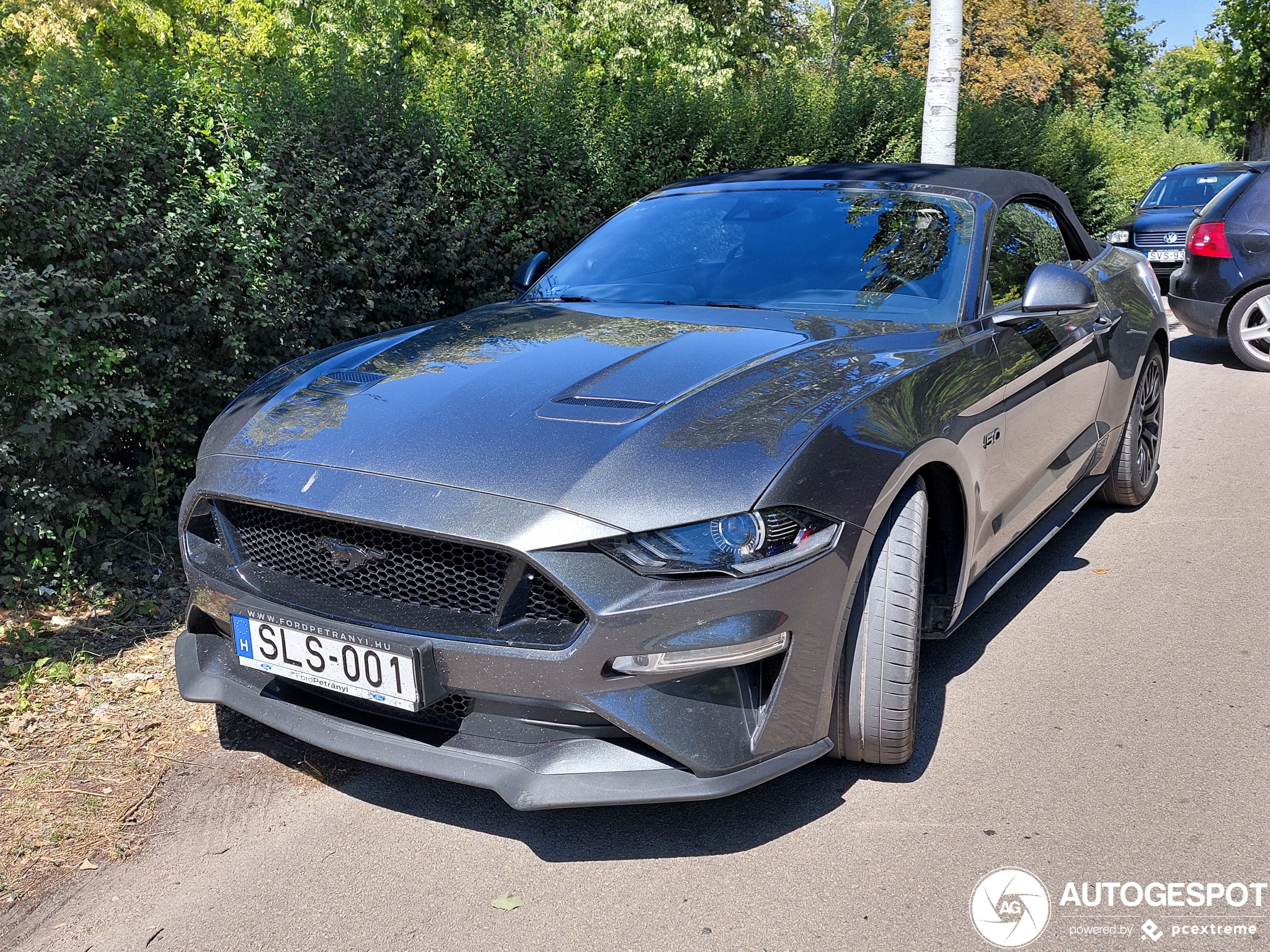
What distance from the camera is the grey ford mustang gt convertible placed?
7.61ft

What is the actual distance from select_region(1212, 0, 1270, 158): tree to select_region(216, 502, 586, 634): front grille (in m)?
28.4

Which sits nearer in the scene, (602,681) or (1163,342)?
(602,681)

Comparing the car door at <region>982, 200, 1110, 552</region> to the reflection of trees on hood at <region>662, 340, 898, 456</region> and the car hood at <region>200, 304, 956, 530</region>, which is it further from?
the reflection of trees on hood at <region>662, 340, 898, 456</region>

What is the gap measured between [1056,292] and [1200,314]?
6540 mm

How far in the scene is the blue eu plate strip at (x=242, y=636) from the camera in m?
2.64

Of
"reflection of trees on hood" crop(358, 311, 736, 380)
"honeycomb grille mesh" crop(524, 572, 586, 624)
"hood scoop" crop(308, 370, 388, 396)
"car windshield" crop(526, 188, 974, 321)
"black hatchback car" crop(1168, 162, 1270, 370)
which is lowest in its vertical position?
"black hatchback car" crop(1168, 162, 1270, 370)

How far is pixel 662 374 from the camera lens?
2.90m

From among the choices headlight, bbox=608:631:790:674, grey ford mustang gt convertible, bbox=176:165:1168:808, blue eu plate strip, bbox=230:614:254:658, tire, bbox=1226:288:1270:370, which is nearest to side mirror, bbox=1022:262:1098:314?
grey ford mustang gt convertible, bbox=176:165:1168:808

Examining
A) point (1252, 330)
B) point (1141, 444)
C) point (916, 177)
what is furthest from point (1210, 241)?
point (916, 177)

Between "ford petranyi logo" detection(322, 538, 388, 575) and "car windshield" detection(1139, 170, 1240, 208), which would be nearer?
"ford petranyi logo" detection(322, 538, 388, 575)

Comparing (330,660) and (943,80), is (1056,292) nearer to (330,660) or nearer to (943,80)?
(330,660)

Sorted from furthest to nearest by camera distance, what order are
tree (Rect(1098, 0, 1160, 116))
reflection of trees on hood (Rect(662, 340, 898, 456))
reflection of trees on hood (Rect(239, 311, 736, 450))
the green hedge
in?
1. tree (Rect(1098, 0, 1160, 116))
2. the green hedge
3. reflection of trees on hood (Rect(239, 311, 736, 450))
4. reflection of trees on hood (Rect(662, 340, 898, 456))

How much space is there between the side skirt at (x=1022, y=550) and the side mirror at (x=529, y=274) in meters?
2.06

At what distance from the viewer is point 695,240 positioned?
4.07m
